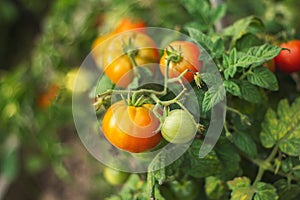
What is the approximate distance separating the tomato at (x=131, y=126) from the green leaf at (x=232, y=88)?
0.11m

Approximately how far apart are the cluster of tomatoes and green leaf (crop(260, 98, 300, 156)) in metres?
0.15

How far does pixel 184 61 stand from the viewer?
2.10 feet

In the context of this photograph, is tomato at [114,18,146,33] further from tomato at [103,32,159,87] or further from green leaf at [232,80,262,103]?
green leaf at [232,80,262,103]

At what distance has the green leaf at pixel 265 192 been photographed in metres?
0.66

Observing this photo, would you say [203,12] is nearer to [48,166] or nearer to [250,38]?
[250,38]

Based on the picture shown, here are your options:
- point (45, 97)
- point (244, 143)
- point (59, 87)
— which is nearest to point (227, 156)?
point (244, 143)

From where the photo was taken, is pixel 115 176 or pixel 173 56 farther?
pixel 115 176

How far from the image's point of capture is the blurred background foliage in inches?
40.6

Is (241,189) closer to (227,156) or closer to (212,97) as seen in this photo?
(227,156)

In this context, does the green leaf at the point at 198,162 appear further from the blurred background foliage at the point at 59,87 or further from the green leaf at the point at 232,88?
the blurred background foliage at the point at 59,87

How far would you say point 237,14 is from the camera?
1037 millimetres

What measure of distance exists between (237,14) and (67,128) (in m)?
0.81

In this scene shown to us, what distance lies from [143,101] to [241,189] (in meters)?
0.20

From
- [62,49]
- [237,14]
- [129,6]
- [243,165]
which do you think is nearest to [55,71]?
[62,49]
